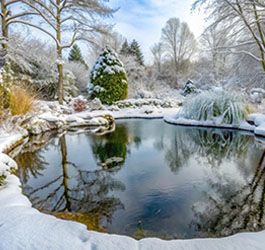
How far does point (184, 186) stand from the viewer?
6.77 ft

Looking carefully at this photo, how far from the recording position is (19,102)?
441cm

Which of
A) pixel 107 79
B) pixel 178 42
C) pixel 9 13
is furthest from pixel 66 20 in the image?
pixel 178 42

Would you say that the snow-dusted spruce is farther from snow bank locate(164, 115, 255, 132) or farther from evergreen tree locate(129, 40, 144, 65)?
evergreen tree locate(129, 40, 144, 65)

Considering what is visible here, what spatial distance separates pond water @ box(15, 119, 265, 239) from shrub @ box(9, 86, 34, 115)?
4.47ft

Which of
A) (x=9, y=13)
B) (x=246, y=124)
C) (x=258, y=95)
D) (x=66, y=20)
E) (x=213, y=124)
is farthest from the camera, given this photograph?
(x=66, y=20)

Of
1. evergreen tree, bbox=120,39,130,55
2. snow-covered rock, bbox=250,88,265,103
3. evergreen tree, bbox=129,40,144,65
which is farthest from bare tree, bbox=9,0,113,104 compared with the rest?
evergreen tree, bbox=129,40,144,65

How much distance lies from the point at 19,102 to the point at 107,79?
6141 mm

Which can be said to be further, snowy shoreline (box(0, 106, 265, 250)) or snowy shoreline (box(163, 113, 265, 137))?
snowy shoreline (box(163, 113, 265, 137))

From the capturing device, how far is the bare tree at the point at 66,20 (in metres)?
8.36

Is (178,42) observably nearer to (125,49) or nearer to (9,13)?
(125,49)

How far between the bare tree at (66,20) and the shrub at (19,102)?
14.1 ft

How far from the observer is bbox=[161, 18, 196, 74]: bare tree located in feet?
69.9

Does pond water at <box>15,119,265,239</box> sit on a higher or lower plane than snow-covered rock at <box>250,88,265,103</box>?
lower

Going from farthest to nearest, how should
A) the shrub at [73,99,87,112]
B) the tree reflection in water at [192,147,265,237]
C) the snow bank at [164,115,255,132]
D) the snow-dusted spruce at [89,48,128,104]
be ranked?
the snow-dusted spruce at [89,48,128,104] → the shrub at [73,99,87,112] → the snow bank at [164,115,255,132] → the tree reflection in water at [192,147,265,237]
